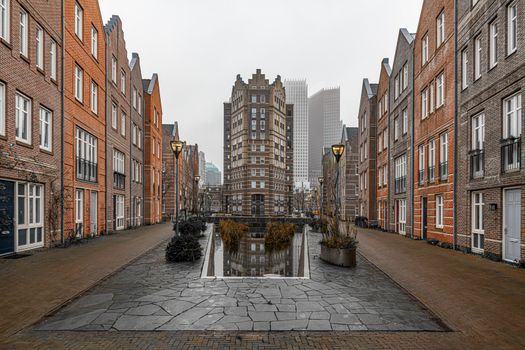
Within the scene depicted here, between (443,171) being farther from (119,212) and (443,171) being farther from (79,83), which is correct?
(119,212)

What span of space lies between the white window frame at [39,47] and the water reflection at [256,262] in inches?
418

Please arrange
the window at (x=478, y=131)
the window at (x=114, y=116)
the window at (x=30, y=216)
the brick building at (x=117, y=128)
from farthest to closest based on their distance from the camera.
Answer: the window at (x=114, y=116)
the brick building at (x=117, y=128)
the window at (x=478, y=131)
the window at (x=30, y=216)

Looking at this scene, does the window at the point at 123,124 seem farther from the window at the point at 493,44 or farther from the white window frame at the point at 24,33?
the window at the point at 493,44

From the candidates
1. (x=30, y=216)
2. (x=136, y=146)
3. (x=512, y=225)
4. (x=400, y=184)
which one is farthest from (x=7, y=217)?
(x=400, y=184)

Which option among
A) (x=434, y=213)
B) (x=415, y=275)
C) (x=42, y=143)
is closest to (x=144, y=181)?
(x=42, y=143)

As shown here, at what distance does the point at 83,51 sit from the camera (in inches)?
740

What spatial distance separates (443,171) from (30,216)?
18577 millimetres

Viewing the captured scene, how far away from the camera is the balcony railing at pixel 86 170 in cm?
1839

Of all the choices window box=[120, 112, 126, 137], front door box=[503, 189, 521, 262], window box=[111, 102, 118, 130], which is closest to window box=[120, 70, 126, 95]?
window box=[120, 112, 126, 137]

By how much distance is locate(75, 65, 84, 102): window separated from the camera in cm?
1827

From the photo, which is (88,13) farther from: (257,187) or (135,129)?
(257,187)

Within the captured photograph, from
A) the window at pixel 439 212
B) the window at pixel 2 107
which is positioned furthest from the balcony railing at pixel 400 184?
the window at pixel 2 107

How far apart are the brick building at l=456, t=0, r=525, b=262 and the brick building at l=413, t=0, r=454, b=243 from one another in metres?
0.95

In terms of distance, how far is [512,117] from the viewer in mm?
11781
